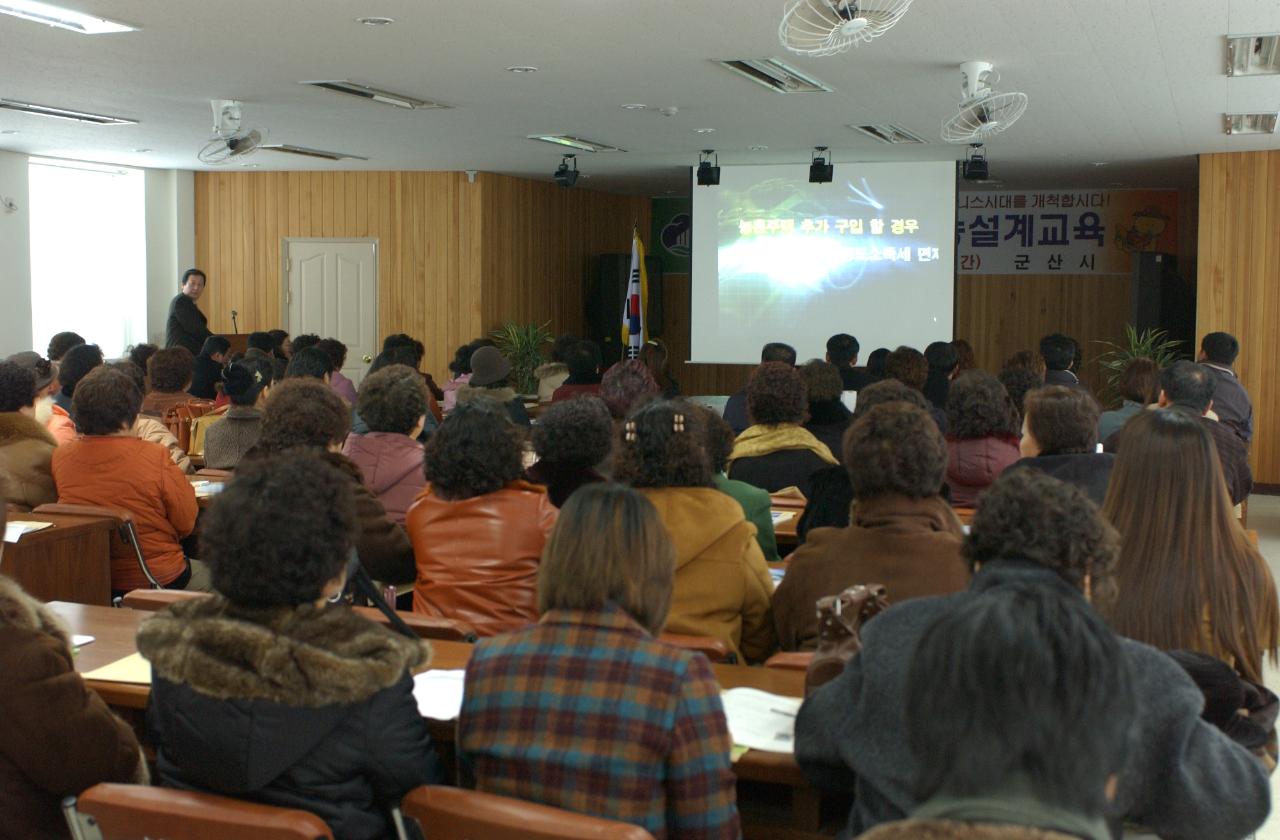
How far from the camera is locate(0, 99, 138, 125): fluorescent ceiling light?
27.4ft

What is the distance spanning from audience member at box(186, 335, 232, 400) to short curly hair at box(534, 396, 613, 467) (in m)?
5.59

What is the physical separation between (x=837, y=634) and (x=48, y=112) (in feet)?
27.0

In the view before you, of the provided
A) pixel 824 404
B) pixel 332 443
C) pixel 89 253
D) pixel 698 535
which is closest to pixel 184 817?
pixel 698 535

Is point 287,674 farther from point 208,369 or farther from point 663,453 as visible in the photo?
point 208,369

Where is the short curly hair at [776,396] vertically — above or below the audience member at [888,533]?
above

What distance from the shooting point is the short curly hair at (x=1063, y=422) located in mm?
4043

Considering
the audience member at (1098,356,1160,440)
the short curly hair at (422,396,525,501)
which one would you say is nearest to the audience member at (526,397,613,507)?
the short curly hair at (422,396,525,501)

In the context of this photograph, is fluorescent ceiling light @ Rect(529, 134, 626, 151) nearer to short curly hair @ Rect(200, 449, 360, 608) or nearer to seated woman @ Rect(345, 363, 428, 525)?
seated woman @ Rect(345, 363, 428, 525)

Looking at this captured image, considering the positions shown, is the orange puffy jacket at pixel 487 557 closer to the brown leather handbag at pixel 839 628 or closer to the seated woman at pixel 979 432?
the brown leather handbag at pixel 839 628

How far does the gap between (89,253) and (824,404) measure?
29.5 ft

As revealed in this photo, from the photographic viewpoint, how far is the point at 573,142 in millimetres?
10234

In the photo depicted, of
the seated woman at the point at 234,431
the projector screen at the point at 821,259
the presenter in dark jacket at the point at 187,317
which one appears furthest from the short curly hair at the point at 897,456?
the presenter in dark jacket at the point at 187,317

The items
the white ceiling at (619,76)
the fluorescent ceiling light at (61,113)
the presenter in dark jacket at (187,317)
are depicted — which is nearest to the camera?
the white ceiling at (619,76)

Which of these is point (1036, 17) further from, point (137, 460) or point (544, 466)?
point (137, 460)
